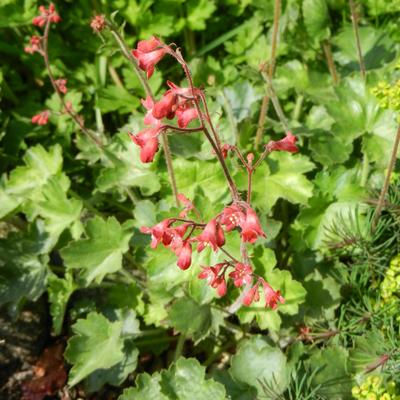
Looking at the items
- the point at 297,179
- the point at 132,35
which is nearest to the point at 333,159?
the point at 297,179

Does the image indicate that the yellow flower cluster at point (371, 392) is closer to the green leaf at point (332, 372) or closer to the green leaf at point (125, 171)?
the green leaf at point (332, 372)

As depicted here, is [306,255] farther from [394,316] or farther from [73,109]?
[73,109]

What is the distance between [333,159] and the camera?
2.68 m

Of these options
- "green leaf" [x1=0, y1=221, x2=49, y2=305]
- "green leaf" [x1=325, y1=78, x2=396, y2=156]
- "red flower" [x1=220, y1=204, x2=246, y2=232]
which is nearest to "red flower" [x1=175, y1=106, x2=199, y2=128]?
"red flower" [x1=220, y1=204, x2=246, y2=232]

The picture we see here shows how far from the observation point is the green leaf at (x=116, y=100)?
3125mm

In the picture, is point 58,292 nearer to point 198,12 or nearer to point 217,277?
point 217,277

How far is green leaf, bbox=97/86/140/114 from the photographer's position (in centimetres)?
312

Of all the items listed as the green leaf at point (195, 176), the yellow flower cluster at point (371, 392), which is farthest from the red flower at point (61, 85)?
the yellow flower cluster at point (371, 392)

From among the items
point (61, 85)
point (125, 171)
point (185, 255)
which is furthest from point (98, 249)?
point (185, 255)

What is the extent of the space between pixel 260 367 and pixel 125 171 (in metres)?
1.09

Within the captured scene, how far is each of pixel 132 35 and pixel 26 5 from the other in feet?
2.10

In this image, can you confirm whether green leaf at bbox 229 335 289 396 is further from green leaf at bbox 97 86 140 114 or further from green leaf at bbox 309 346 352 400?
green leaf at bbox 97 86 140 114

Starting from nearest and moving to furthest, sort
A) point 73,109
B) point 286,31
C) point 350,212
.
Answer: point 350,212
point 73,109
point 286,31

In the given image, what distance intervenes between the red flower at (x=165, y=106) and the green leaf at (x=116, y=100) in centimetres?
179
